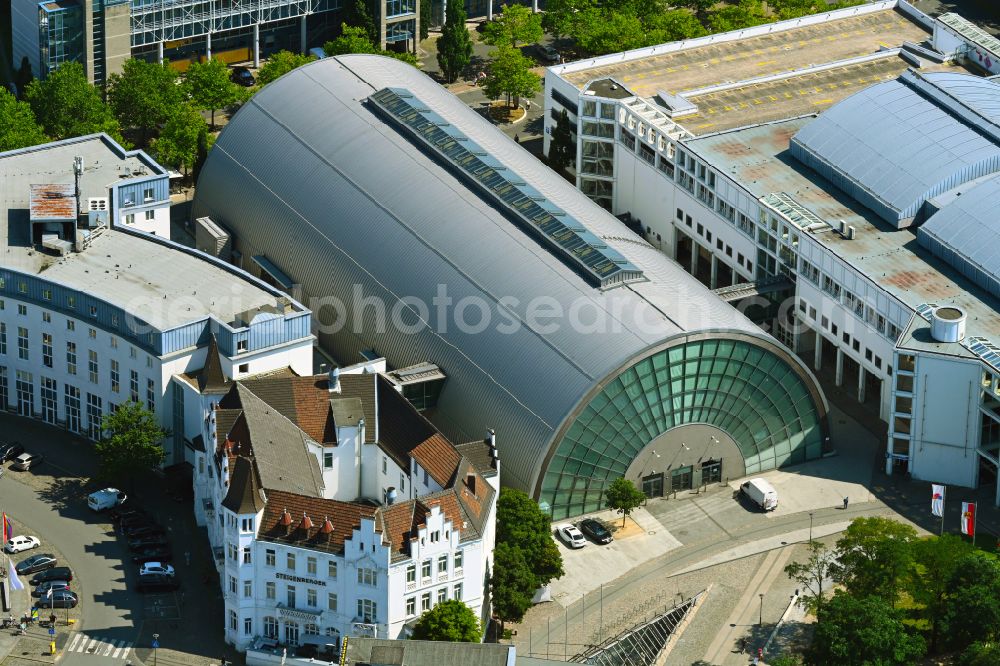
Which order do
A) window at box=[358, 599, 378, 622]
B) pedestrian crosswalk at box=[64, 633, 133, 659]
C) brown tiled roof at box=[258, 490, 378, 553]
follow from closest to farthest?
brown tiled roof at box=[258, 490, 378, 553] < window at box=[358, 599, 378, 622] < pedestrian crosswalk at box=[64, 633, 133, 659]

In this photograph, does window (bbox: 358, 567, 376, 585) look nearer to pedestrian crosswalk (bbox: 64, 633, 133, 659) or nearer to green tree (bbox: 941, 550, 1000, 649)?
pedestrian crosswalk (bbox: 64, 633, 133, 659)

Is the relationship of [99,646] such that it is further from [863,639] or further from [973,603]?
[973,603]

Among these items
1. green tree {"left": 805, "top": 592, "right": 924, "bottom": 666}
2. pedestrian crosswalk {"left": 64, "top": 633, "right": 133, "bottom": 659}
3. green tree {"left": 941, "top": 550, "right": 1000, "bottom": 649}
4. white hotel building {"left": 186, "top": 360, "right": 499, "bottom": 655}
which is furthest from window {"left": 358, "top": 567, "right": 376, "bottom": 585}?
green tree {"left": 941, "top": 550, "right": 1000, "bottom": 649}

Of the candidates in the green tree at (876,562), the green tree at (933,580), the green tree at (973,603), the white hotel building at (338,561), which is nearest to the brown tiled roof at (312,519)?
the white hotel building at (338,561)

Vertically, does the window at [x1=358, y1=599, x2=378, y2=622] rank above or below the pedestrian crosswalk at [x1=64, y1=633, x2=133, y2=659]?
above

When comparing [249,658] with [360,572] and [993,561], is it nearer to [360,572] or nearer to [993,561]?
[360,572]

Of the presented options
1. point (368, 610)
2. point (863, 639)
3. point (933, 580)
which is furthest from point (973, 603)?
point (368, 610)
